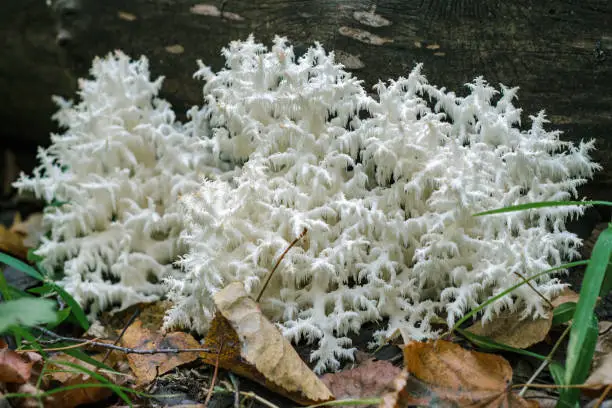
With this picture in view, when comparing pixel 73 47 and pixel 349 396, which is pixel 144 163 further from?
pixel 349 396

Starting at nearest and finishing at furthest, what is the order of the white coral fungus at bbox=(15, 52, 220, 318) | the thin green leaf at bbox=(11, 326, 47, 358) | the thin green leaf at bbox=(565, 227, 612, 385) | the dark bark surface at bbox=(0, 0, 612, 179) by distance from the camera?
the thin green leaf at bbox=(565, 227, 612, 385), the thin green leaf at bbox=(11, 326, 47, 358), the dark bark surface at bbox=(0, 0, 612, 179), the white coral fungus at bbox=(15, 52, 220, 318)

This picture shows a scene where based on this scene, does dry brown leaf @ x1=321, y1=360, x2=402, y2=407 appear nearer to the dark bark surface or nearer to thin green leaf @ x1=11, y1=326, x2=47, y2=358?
thin green leaf @ x1=11, y1=326, x2=47, y2=358

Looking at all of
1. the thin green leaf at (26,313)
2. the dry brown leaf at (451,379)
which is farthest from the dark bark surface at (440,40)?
the thin green leaf at (26,313)

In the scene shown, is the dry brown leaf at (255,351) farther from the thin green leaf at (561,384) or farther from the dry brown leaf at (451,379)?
the thin green leaf at (561,384)

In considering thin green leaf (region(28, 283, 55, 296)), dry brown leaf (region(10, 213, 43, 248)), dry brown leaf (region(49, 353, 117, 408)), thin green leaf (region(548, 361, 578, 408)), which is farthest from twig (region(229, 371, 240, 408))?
dry brown leaf (region(10, 213, 43, 248))

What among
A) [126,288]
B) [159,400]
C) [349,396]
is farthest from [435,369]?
[126,288]

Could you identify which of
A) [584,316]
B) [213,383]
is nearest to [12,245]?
[213,383]
